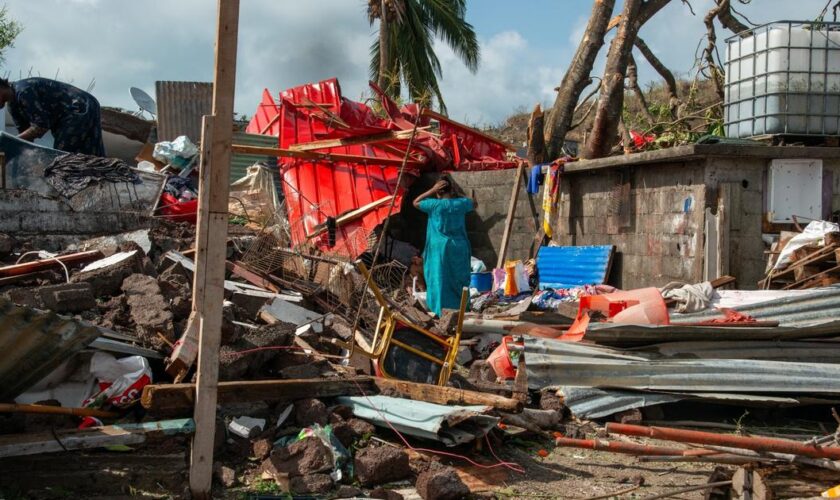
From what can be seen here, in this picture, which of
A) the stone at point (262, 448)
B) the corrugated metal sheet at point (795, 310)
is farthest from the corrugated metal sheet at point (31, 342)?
the corrugated metal sheet at point (795, 310)

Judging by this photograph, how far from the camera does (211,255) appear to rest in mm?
4148

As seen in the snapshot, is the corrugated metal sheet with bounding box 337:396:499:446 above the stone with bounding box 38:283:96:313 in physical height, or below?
→ below

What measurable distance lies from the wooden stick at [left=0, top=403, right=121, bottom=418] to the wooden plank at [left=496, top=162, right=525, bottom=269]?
7.46 metres

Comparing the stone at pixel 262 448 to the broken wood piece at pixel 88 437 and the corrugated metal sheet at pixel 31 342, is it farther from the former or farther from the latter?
the corrugated metal sheet at pixel 31 342

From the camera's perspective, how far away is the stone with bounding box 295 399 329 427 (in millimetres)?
4992

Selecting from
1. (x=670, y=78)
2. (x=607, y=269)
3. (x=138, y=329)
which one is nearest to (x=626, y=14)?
(x=607, y=269)

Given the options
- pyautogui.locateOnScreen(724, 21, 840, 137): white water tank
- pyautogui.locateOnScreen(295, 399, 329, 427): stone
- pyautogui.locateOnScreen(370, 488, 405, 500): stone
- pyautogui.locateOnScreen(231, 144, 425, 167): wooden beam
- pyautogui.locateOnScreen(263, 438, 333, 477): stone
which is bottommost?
pyautogui.locateOnScreen(370, 488, 405, 500): stone

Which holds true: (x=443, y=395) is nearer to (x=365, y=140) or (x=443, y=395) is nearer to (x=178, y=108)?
(x=365, y=140)

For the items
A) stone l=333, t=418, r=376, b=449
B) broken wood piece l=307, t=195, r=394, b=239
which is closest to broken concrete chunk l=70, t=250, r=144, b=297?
stone l=333, t=418, r=376, b=449

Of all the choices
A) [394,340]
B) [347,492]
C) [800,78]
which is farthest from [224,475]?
[800,78]

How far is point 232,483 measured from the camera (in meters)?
4.44

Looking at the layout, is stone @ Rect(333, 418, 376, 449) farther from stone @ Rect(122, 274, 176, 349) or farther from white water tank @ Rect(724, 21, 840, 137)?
white water tank @ Rect(724, 21, 840, 137)

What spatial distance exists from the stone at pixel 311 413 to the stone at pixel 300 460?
1.15ft

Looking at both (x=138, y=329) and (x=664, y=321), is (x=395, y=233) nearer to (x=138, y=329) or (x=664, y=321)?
(x=664, y=321)
